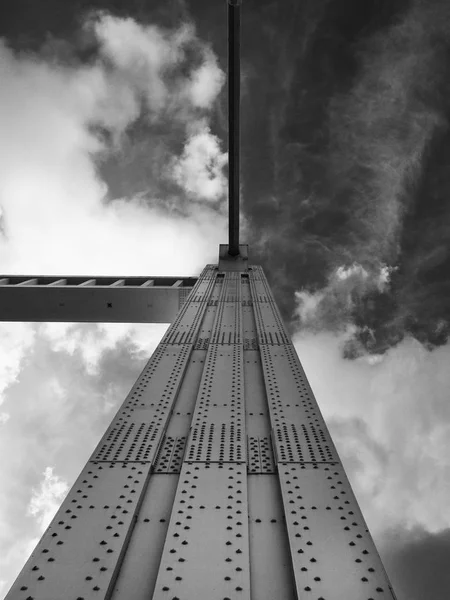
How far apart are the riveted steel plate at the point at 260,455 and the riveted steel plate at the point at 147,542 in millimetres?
824

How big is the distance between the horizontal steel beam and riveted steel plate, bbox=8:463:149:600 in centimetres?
1353

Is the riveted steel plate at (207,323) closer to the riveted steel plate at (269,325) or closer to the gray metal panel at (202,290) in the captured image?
the gray metal panel at (202,290)

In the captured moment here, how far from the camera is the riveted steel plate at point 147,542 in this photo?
11.2 ft

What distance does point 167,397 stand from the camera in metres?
6.32

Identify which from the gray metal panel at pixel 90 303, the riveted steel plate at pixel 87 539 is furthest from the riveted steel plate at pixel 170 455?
the gray metal panel at pixel 90 303

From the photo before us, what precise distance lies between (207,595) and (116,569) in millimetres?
757

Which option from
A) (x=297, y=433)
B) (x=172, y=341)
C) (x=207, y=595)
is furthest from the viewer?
(x=172, y=341)

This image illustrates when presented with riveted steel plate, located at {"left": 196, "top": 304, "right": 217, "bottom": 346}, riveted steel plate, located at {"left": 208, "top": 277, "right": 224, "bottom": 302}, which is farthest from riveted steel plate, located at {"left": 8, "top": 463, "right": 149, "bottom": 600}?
riveted steel plate, located at {"left": 208, "top": 277, "right": 224, "bottom": 302}

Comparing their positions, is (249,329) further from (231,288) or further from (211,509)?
(211,509)

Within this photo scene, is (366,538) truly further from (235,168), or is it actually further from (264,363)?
(235,168)

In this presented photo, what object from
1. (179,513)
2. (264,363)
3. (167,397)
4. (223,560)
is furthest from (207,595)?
(264,363)

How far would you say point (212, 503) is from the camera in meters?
4.21

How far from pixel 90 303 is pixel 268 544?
16265 mm

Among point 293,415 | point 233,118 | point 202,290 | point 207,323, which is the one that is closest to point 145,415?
point 293,415
